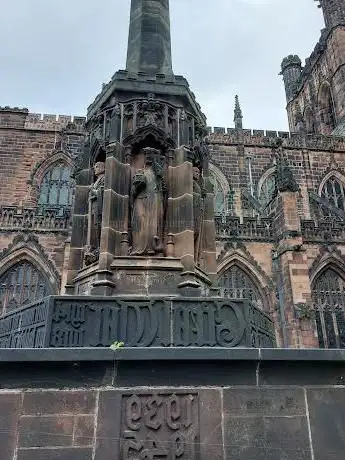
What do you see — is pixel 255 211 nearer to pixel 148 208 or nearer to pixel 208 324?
pixel 148 208

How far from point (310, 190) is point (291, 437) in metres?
23.9

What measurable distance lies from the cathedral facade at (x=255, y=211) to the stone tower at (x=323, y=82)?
0.48 ft

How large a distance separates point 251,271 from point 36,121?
14927mm

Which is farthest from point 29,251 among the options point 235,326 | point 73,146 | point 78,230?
point 235,326

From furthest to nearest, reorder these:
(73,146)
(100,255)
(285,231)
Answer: (73,146), (285,231), (100,255)

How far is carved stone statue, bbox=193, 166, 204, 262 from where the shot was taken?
4848 millimetres

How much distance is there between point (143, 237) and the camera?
450cm

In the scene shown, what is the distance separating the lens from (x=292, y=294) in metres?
17.1

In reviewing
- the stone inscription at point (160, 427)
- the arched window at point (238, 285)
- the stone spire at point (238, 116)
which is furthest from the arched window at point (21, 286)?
the stone spire at point (238, 116)

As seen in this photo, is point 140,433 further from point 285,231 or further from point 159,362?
point 285,231

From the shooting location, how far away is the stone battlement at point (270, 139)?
2645 centimetres

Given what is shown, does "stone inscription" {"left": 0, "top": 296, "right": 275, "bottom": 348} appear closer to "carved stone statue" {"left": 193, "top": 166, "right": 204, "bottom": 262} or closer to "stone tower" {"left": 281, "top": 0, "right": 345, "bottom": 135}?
"carved stone statue" {"left": 193, "top": 166, "right": 204, "bottom": 262}

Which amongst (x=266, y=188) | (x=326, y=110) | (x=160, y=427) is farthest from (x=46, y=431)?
(x=326, y=110)

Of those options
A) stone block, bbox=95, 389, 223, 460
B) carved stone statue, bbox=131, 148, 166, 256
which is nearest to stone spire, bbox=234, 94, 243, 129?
carved stone statue, bbox=131, 148, 166, 256
